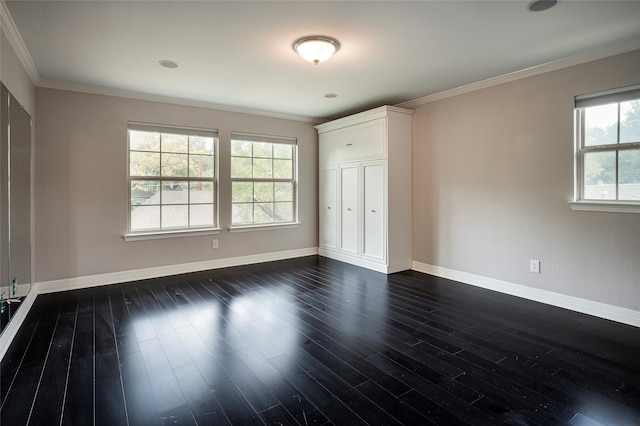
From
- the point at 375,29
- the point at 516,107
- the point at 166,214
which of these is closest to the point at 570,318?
the point at 516,107

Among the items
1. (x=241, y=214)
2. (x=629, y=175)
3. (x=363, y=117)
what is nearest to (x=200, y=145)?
(x=241, y=214)

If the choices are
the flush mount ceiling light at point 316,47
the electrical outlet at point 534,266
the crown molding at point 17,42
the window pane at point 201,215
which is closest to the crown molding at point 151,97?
the crown molding at point 17,42

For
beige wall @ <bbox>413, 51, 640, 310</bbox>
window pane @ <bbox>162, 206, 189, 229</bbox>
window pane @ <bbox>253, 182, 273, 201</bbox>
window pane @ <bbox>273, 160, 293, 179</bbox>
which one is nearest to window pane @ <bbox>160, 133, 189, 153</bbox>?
window pane @ <bbox>162, 206, 189, 229</bbox>

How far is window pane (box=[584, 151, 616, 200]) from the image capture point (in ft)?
10.4

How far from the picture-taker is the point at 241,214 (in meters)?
5.43

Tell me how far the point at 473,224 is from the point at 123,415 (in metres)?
3.97

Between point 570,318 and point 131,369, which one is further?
point 570,318

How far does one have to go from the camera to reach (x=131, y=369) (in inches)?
Result: 88.8

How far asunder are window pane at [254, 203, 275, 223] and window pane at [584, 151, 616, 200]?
4.21 metres

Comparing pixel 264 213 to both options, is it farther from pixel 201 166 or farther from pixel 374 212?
pixel 374 212

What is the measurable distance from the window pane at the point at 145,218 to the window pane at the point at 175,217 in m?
0.09

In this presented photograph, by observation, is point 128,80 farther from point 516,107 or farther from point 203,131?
point 516,107

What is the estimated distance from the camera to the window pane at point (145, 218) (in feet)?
15.0

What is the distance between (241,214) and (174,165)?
1234 mm
